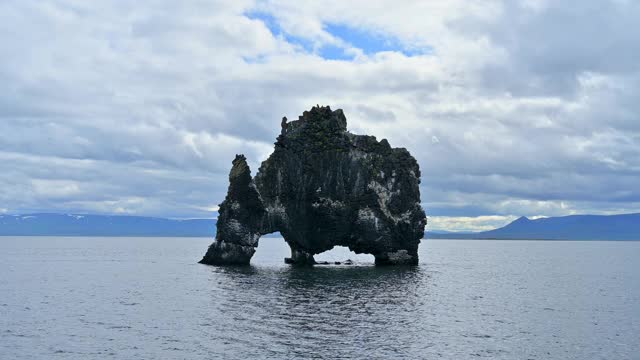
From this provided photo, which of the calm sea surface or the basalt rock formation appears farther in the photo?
the basalt rock formation

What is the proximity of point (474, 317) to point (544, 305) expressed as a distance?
16.3m

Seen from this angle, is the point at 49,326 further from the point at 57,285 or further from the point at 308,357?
the point at 57,285

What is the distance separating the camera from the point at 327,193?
121 meters

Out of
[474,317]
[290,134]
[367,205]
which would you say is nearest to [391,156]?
[367,205]

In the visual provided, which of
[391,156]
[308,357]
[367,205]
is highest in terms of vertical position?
[391,156]

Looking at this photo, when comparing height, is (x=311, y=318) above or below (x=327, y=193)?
below

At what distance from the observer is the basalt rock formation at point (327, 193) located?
121188mm

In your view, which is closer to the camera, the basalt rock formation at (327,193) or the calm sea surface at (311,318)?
the calm sea surface at (311,318)

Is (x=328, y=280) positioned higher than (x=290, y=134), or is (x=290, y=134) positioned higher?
(x=290, y=134)

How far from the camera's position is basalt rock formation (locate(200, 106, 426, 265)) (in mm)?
121188

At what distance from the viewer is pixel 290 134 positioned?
123 m

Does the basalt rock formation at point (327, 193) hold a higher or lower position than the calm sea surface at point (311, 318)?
higher

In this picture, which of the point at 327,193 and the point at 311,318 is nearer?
the point at 311,318

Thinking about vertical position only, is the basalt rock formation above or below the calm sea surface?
above
